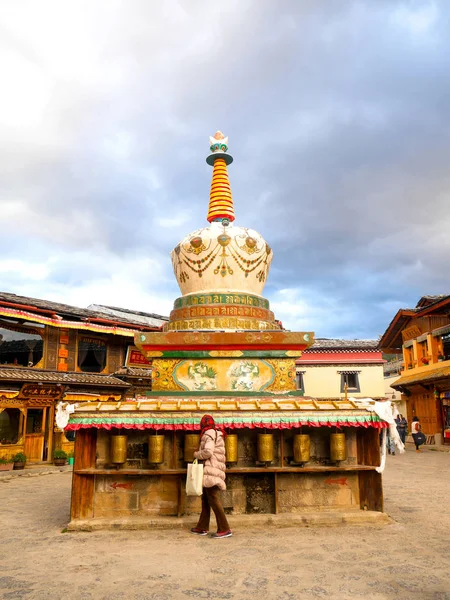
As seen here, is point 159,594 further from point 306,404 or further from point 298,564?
point 306,404

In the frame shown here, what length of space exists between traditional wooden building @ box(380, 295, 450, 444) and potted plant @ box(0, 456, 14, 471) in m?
17.9

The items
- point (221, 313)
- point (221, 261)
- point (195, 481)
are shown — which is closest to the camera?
point (195, 481)

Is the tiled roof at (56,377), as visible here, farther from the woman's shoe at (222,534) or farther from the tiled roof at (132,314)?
the woman's shoe at (222,534)

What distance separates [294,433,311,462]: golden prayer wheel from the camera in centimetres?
759

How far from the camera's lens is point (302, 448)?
7.60 metres

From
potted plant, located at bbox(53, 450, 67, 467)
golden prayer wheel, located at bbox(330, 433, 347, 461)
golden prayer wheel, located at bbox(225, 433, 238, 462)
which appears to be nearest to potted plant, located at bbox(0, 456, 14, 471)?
potted plant, located at bbox(53, 450, 67, 467)

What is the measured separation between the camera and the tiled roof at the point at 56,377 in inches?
671

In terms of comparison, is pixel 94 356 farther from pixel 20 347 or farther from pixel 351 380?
pixel 351 380

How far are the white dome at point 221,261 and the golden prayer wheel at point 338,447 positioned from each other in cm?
486

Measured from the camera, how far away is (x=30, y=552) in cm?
612

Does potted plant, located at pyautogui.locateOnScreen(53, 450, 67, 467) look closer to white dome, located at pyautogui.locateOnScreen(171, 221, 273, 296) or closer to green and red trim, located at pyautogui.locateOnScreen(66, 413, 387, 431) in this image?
white dome, located at pyautogui.locateOnScreen(171, 221, 273, 296)

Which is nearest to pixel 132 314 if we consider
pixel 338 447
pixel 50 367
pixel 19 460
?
pixel 50 367

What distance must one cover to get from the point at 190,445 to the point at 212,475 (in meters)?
1.08

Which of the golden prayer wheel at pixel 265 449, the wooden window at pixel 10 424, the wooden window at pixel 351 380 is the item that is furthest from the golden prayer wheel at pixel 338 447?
the wooden window at pixel 351 380
